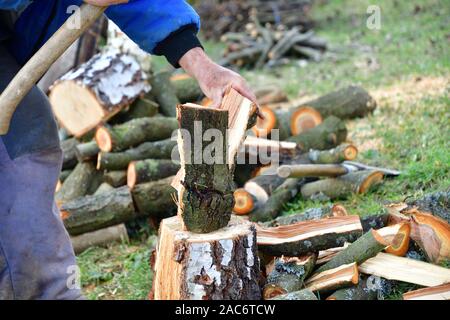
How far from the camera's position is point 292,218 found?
A: 3.82 meters

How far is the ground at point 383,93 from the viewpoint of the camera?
174 inches

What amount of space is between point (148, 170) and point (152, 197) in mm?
239

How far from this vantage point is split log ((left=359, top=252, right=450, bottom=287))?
3.00 m

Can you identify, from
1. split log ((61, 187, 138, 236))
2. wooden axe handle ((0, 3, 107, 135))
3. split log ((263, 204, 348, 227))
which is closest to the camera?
wooden axe handle ((0, 3, 107, 135))

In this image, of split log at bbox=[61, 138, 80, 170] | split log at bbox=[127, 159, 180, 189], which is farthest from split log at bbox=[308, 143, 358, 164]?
split log at bbox=[61, 138, 80, 170]

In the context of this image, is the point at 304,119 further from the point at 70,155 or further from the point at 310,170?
the point at 70,155

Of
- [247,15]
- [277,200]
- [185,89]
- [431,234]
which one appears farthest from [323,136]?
[247,15]

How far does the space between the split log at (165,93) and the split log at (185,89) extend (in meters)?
0.08

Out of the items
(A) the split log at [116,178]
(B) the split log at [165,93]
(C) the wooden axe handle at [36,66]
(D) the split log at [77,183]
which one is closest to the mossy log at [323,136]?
(B) the split log at [165,93]

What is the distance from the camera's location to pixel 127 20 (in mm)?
3020

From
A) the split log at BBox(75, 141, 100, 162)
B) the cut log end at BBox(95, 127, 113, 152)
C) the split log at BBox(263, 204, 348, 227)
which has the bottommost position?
the split log at BBox(75, 141, 100, 162)

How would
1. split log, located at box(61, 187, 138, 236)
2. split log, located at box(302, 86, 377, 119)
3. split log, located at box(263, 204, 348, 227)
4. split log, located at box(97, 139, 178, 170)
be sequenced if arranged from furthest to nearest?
1. split log, located at box(302, 86, 377, 119)
2. split log, located at box(97, 139, 178, 170)
3. split log, located at box(61, 187, 138, 236)
4. split log, located at box(263, 204, 348, 227)

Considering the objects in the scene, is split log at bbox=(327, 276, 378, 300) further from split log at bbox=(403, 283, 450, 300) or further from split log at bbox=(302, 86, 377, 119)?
split log at bbox=(302, 86, 377, 119)

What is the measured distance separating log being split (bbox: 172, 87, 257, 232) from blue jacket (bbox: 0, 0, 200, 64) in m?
0.42
